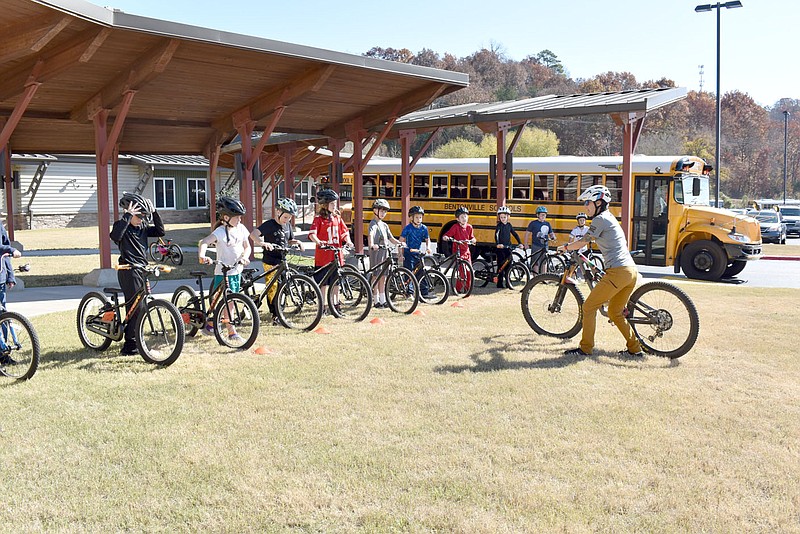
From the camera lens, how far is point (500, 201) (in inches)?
609

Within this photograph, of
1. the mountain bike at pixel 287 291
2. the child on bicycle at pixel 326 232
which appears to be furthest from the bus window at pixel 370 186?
the mountain bike at pixel 287 291

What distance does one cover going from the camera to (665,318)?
24.3ft

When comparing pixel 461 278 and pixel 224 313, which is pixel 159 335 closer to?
pixel 224 313

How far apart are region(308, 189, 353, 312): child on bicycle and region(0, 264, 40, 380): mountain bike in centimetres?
402

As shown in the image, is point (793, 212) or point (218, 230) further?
point (793, 212)

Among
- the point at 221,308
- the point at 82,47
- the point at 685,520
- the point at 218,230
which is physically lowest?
the point at 685,520

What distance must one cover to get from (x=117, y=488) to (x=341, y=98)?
11933 mm

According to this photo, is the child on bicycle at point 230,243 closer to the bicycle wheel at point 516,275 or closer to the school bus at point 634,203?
the bicycle wheel at point 516,275

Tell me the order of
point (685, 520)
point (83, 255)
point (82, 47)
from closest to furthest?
1. point (685, 520)
2. point (82, 47)
3. point (83, 255)

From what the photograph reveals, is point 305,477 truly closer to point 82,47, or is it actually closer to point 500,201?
point 82,47

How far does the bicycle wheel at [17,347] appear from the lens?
6.25m

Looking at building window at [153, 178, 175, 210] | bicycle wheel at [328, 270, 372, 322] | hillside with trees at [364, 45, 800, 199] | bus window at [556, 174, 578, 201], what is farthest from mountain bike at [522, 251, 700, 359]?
hillside with trees at [364, 45, 800, 199]

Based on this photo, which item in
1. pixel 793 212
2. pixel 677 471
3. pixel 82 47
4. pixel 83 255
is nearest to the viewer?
pixel 677 471

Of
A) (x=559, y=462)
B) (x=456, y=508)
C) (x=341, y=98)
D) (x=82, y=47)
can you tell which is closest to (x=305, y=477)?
(x=456, y=508)
